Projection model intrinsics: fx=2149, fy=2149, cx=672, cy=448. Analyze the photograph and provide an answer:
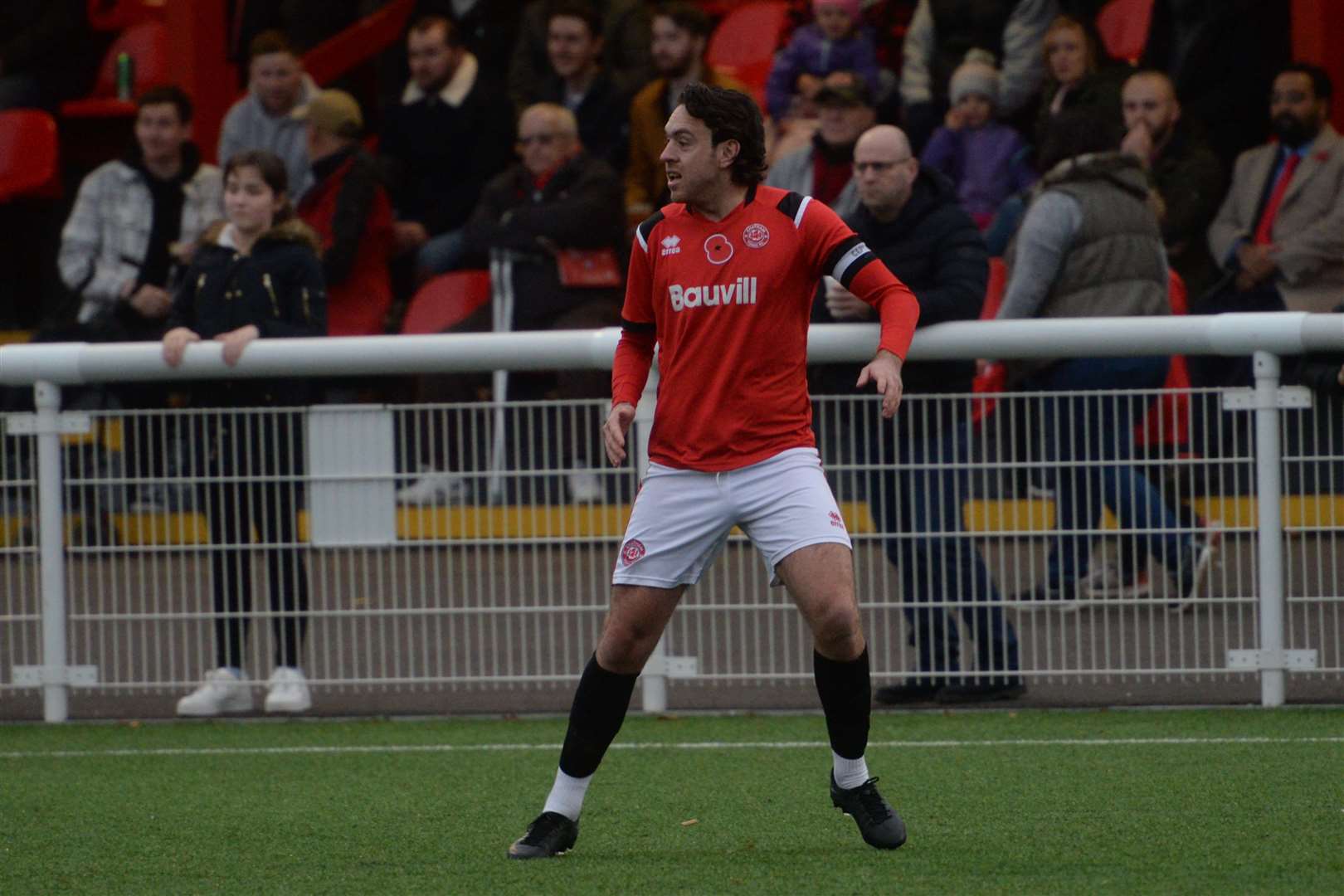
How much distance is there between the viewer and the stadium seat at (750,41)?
1491 centimetres

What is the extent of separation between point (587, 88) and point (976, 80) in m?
2.41

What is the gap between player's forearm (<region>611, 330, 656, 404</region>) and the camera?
5516 mm

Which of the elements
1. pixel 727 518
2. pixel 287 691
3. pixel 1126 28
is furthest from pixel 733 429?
pixel 1126 28

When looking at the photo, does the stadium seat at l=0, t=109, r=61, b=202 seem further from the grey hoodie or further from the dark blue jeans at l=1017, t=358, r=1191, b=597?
the dark blue jeans at l=1017, t=358, r=1191, b=597

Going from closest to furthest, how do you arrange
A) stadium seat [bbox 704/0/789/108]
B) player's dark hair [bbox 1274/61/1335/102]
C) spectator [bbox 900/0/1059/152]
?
player's dark hair [bbox 1274/61/1335/102]
spectator [bbox 900/0/1059/152]
stadium seat [bbox 704/0/789/108]

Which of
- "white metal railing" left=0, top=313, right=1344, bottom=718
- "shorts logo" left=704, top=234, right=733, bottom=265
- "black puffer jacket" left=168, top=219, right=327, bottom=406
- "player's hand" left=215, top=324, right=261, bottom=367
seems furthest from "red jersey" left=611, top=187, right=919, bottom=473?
"black puffer jacket" left=168, top=219, right=327, bottom=406

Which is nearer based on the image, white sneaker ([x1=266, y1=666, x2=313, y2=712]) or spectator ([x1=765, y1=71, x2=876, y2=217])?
white sneaker ([x1=266, y1=666, x2=313, y2=712])

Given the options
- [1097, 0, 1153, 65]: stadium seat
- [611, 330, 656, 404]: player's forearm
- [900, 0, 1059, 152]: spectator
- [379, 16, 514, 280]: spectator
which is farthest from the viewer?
[1097, 0, 1153, 65]: stadium seat

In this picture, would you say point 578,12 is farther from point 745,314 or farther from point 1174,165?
point 745,314

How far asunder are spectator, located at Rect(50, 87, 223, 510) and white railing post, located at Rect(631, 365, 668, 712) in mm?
4389

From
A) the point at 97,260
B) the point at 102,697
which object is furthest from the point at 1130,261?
the point at 97,260

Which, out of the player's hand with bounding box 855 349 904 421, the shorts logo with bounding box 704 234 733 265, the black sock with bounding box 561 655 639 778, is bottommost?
the black sock with bounding box 561 655 639 778

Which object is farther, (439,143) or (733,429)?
(439,143)

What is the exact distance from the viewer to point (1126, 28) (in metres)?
13.2
